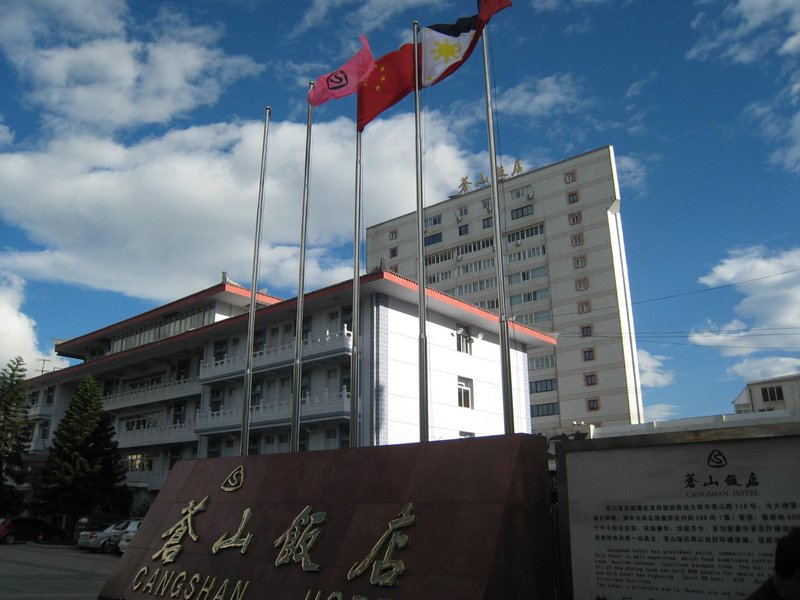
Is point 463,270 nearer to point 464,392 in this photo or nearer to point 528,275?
point 528,275

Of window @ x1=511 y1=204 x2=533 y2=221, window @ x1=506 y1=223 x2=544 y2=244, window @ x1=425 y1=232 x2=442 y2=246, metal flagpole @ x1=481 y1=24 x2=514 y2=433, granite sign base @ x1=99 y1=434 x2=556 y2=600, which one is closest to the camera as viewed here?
granite sign base @ x1=99 y1=434 x2=556 y2=600

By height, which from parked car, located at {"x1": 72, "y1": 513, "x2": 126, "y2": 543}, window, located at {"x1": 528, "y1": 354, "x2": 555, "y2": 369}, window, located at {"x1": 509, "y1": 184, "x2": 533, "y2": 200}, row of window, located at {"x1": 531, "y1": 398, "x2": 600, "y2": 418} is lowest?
parked car, located at {"x1": 72, "y1": 513, "x2": 126, "y2": 543}

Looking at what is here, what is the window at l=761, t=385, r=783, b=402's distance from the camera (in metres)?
43.2

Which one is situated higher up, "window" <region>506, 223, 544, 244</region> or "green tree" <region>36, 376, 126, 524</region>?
"window" <region>506, 223, 544, 244</region>

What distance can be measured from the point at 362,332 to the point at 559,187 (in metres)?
29.2

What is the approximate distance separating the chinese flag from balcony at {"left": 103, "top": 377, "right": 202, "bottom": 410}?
19.4 m

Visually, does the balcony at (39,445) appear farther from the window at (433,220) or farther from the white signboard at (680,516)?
the white signboard at (680,516)

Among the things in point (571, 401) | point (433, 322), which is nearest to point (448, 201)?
point (571, 401)

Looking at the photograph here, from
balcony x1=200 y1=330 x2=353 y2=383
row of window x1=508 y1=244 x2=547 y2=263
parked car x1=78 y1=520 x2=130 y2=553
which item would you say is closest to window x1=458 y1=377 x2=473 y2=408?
balcony x1=200 y1=330 x2=353 y2=383

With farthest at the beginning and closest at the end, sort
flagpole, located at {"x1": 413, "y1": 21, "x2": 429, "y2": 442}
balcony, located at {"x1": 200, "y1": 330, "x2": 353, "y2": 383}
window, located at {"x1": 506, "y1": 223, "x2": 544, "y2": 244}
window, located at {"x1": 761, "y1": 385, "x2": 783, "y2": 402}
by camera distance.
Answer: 1. window, located at {"x1": 506, "y1": 223, "x2": 544, "y2": 244}
2. window, located at {"x1": 761, "y1": 385, "x2": 783, "y2": 402}
3. balcony, located at {"x1": 200, "y1": 330, "x2": 353, "y2": 383}
4. flagpole, located at {"x1": 413, "y1": 21, "x2": 429, "y2": 442}

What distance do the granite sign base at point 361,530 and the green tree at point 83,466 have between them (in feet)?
69.8

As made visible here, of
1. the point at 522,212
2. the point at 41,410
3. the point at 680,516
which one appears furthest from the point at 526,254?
the point at 680,516

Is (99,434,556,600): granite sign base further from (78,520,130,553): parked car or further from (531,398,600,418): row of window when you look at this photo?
(531,398,600,418): row of window

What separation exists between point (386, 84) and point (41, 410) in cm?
3552
